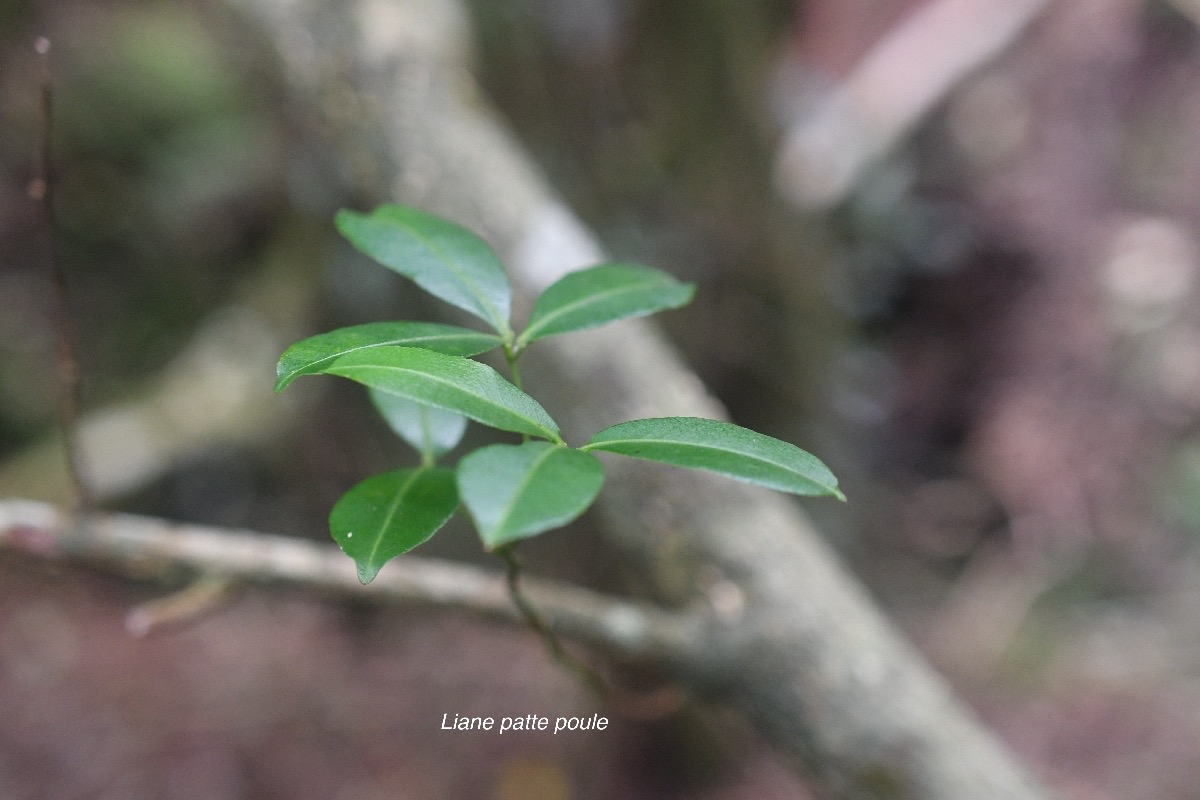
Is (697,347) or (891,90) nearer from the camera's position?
(697,347)

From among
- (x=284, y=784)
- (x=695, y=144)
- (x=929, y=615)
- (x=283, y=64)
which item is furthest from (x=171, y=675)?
(x=929, y=615)

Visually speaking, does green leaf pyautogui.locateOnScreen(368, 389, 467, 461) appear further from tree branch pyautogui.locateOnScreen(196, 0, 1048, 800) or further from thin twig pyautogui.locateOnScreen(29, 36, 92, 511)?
tree branch pyautogui.locateOnScreen(196, 0, 1048, 800)

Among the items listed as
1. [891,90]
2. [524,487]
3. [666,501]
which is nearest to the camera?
[524,487]

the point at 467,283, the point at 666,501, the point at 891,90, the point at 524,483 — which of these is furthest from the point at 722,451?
the point at 891,90

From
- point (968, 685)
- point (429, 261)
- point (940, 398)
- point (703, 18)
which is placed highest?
point (940, 398)

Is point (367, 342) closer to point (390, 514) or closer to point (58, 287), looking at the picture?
point (390, 514)

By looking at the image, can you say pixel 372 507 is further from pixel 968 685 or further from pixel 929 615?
pixel 929 615

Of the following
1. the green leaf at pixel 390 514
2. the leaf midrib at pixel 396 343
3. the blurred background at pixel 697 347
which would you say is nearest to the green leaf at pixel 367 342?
the leaf midrib at pixel 396 343
